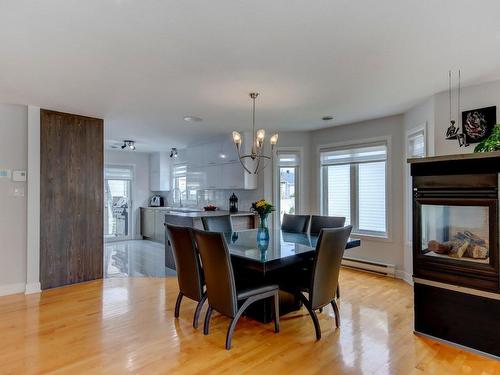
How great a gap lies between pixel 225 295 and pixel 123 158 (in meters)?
6.71

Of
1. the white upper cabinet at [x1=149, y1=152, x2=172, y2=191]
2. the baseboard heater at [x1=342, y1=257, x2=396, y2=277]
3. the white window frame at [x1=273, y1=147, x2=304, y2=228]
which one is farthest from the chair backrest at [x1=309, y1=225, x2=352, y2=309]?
the white upper cabinet at [x1=149, y1=152, x2=172, y2=191]

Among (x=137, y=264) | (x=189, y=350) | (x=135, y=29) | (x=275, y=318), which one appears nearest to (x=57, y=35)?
(x=135, y=29)

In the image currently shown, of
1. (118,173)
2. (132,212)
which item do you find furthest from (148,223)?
(118,173)

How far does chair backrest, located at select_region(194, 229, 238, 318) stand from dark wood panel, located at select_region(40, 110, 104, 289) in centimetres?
260

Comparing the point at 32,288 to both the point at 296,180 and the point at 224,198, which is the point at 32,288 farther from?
the point at 296,180

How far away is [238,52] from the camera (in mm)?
2475

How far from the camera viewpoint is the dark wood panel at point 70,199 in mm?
4133

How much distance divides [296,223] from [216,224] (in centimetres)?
108

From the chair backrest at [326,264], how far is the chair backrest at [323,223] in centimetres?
100

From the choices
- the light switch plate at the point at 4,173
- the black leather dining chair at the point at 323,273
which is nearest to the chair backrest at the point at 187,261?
the black leather dining chair at the point at 323,273

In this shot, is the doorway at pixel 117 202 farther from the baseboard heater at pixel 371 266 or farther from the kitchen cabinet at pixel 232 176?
the baseboard heater at pixel 371 266

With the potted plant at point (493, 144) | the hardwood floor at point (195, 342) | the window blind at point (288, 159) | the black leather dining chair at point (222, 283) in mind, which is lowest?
the hardwood floor at point (195, 342)

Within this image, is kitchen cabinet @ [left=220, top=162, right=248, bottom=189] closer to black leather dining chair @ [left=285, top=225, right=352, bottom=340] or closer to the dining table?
the dining table

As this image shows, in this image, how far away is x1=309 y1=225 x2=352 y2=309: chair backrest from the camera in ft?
8.47
